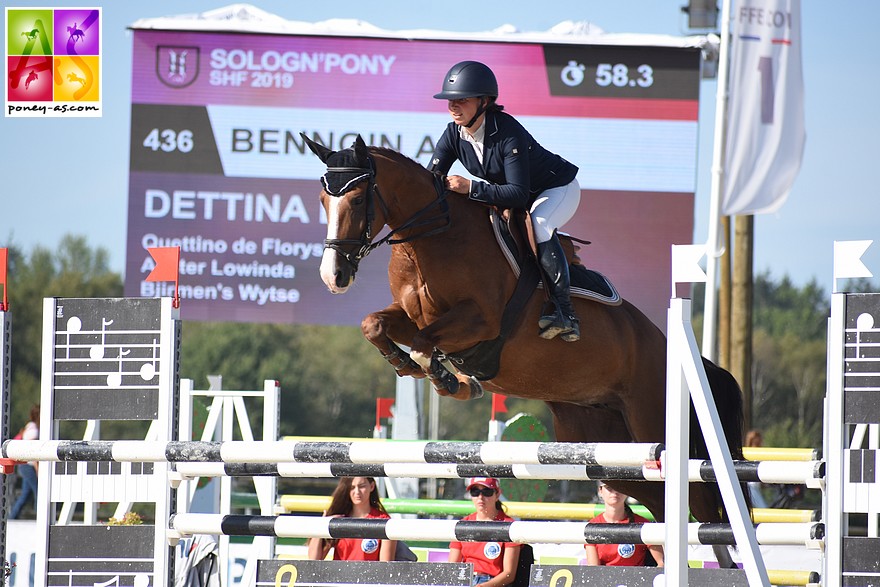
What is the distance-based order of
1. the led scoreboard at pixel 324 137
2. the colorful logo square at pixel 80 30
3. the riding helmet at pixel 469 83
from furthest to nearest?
the led scoreboard at pixel 324 137 → the colorful logo square at pixel 80 30 → the riding helmet at pixel 469 83

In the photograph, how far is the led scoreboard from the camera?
11477 millimetres

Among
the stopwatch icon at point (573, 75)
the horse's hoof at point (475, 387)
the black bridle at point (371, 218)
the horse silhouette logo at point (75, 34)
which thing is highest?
the stopwatch icon at point (573, 75)

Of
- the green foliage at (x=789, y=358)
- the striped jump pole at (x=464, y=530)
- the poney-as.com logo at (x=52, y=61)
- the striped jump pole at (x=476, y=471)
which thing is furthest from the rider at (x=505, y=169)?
the green foliage at (x=789, y=358)

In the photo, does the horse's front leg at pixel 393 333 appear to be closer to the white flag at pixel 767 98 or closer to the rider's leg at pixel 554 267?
the rider's leg at pixel 554 267

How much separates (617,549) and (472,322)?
1372mm

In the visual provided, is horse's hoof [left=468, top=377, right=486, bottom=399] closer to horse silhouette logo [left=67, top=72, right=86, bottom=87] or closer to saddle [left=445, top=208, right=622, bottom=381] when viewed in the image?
saddle [left=445, top=208, right=622, bottom=381]

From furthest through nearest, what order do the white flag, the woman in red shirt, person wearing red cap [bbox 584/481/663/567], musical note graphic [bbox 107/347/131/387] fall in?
the white flag < the woman in red shirt < person wearing red cap [bbox 584/481/663/567] < musical note graphic [bbox 107/347/131/387]

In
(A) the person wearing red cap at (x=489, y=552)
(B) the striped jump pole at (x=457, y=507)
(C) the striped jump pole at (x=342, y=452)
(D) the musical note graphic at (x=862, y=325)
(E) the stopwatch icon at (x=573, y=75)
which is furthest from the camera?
(E) the stopwatch icon at (x=573, y=75)

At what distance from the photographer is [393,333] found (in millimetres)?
4598

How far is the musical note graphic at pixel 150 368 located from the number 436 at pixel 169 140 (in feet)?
25.8

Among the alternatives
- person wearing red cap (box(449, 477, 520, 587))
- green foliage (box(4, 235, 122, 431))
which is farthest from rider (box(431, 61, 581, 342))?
green foliage (box(4, 235, 122, 431))

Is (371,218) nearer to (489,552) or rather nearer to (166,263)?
(166,263)

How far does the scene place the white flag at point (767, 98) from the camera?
36.5 feet

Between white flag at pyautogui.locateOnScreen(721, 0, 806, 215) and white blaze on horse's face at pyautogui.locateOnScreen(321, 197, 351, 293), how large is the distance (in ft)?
25.7
